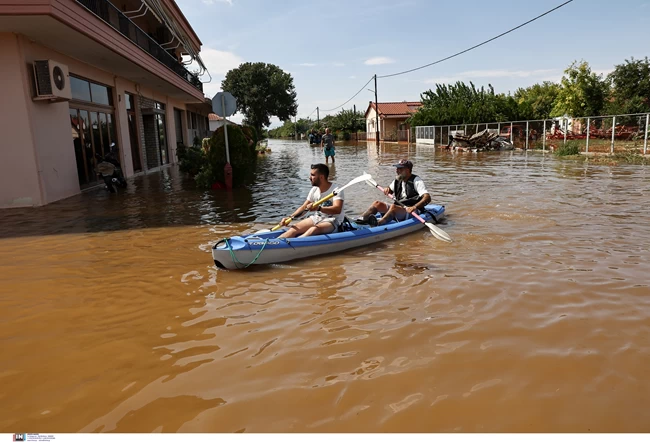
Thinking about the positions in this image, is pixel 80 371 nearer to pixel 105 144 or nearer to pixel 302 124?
pixel 105 144

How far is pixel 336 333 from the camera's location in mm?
3885

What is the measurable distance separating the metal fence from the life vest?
1404 cm

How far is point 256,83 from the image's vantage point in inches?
2175

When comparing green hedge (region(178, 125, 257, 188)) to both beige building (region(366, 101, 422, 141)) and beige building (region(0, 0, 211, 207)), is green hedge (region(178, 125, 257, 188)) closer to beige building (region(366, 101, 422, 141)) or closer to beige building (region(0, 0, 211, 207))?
beige building (region(0, 0, 211, 207))

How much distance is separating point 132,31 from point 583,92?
3331 cm

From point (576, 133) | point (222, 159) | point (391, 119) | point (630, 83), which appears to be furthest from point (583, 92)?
point (222, 159)

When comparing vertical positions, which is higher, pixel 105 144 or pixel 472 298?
pixel 105 144

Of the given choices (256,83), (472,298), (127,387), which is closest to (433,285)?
(472,298)

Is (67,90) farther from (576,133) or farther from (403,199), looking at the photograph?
(576,133)

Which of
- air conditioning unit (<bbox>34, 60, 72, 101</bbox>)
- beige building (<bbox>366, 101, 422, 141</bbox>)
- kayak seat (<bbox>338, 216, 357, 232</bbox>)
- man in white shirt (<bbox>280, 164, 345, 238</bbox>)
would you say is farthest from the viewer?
beige building (<bbox>366, 101, 422, 141</bbox>)

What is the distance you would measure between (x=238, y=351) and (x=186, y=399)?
2.23 feet

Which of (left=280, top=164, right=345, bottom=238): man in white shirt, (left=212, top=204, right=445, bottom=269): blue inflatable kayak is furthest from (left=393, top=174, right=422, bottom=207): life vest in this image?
(left=280, top=164, right=345, bottom=238): man in white shirt

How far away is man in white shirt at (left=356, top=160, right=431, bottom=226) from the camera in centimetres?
738

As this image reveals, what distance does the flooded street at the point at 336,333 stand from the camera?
9.26 feet
